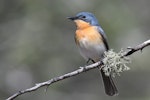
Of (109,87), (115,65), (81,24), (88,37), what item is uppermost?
(81,24)

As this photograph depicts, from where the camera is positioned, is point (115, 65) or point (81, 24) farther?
point (81, 24)

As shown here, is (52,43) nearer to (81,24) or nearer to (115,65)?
(81,24)

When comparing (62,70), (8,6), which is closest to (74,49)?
(62,70)

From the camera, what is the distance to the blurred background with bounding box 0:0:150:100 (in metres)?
11.3

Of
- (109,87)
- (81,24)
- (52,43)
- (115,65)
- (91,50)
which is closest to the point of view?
Result: (115,65)

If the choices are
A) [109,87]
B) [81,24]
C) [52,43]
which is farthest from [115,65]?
[52,43]

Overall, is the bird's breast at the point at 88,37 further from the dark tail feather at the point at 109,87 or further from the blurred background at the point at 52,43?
the blurred background at the point at 52,43

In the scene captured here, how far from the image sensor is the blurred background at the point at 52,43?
11.3 metres

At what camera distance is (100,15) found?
11.5 metres

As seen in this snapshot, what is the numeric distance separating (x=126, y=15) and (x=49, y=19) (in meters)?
1.52

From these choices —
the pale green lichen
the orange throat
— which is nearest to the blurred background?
the orange throat

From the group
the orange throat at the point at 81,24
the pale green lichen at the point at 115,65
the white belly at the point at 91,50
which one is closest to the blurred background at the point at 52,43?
the orange throat at the point at 81,24

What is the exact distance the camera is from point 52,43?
12.1m

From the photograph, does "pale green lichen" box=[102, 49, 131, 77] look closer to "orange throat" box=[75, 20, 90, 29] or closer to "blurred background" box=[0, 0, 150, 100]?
"orange throat" box=[75, 20, 90, 29]
